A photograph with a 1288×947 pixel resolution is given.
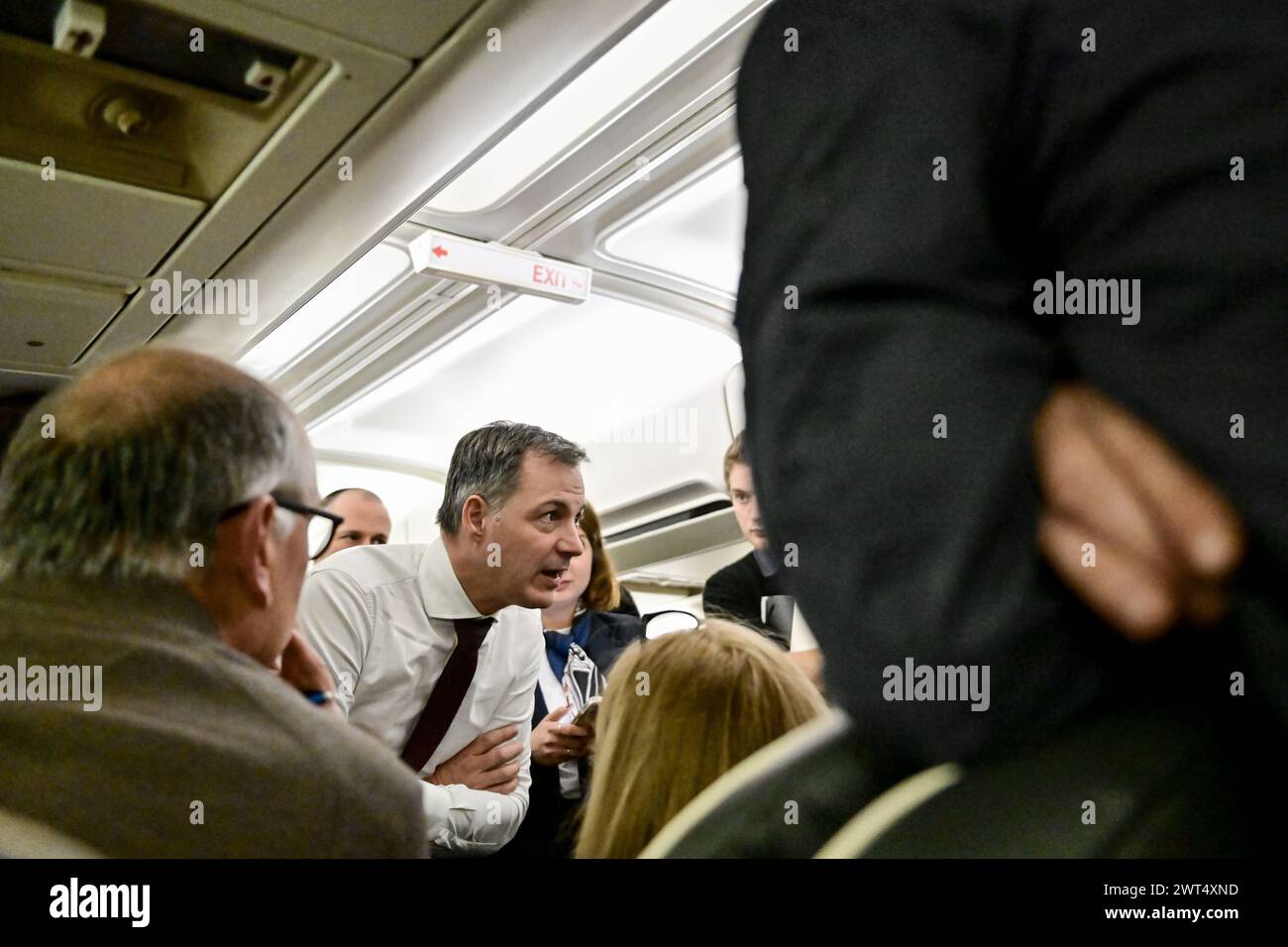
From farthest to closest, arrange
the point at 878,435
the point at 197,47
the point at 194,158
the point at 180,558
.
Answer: the point at 194,158 < the point at 197,47 < the point at 180,558 < the point at 878,435

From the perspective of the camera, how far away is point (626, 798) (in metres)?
1.04

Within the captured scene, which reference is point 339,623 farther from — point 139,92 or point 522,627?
point 139,92

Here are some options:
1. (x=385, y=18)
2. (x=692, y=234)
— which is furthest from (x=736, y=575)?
(x=385, y=18)

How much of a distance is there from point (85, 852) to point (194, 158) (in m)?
1.74

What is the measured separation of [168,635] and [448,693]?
1217mm

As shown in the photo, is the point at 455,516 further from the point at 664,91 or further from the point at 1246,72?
the point at 1246,72

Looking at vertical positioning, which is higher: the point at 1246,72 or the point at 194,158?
the point at 194,158

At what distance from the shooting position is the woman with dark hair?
6.57 ft

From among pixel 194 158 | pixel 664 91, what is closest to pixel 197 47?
pixel 194 158

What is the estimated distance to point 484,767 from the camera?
6.05 feet

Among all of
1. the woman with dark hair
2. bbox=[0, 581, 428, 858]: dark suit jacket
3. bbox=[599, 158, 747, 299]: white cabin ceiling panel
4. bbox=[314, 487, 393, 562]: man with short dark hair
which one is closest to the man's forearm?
the woman with dark hair

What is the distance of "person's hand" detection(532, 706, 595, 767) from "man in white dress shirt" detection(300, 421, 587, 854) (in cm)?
3

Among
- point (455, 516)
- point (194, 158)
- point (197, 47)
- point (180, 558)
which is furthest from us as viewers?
point (455, 516)
